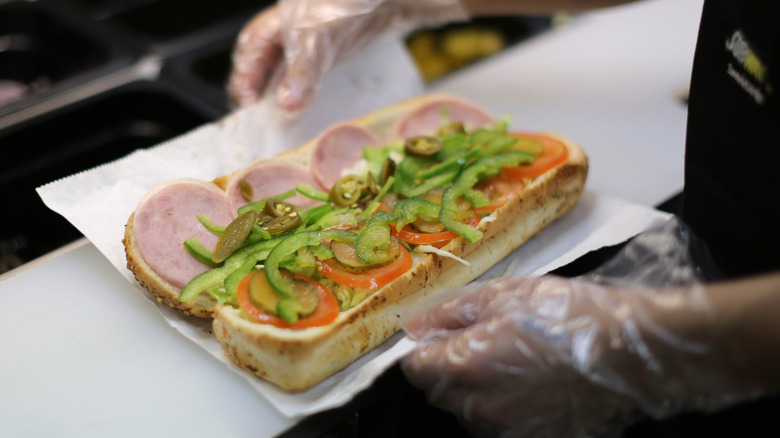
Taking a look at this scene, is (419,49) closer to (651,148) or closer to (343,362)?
(651,148)

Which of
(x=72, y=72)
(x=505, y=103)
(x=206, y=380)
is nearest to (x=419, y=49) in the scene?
(x=505, y=103)

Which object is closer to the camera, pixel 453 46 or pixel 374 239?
pixel 374 239

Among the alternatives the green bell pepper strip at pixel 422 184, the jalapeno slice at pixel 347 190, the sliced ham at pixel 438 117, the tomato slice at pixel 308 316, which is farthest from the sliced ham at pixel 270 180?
the sliced ham at pixel 438 117

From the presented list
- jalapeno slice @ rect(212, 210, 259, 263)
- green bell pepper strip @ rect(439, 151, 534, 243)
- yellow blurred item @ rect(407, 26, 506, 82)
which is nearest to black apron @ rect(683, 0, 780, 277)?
green bell pepper strip @ rect(439, 151, 534, 243)

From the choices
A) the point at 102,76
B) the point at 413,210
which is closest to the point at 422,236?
the point at 413,210

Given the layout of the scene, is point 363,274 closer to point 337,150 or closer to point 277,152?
point 337,150

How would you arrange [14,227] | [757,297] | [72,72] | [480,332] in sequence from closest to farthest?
[757,297]
[480,332]
[14,227]
[72,72]

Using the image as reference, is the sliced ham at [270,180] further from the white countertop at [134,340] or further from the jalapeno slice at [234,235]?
the white countertop at [134,340]
